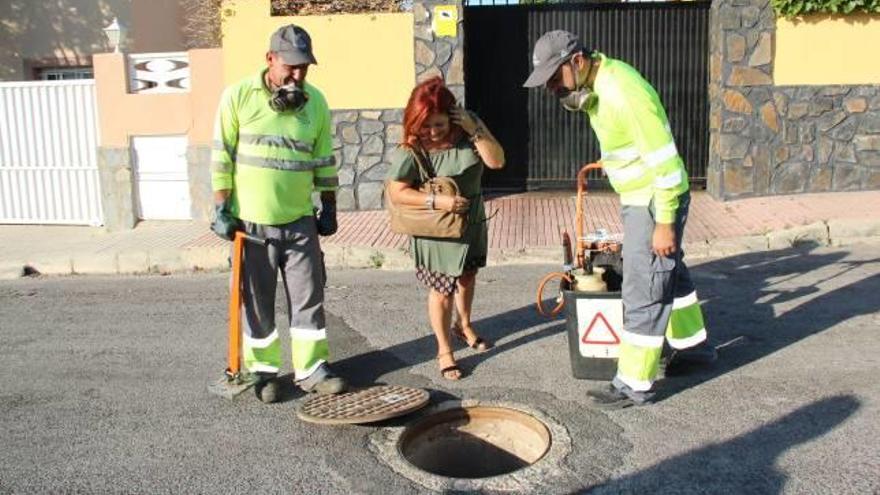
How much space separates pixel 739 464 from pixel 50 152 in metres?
10.2

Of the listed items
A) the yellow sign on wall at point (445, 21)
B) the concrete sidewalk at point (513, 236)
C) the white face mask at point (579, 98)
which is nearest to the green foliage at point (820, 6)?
the concrete sidewalk at point (513, 236)

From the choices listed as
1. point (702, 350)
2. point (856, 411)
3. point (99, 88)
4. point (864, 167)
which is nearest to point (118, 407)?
point (702, 350)

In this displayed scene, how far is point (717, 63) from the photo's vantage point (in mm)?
10477

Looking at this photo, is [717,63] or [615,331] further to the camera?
[717,63]

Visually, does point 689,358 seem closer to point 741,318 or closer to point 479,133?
point 741,318

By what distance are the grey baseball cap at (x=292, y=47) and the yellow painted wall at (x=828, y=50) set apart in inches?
284

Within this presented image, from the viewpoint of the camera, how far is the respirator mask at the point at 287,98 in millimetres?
4695

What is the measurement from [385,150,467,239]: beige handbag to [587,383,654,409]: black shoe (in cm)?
118

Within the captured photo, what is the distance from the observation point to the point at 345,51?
34.6ft

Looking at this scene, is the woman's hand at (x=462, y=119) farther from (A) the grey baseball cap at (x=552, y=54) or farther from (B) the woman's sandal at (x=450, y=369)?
(B) the woman's sandal at (x=450, y=369)

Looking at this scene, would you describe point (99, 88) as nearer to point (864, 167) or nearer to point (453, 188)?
point (453, 188)

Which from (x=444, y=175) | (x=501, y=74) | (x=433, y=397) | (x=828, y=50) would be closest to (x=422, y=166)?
(x=444, y=175)

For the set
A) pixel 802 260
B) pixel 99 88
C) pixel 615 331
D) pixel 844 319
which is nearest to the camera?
pixel 615 331

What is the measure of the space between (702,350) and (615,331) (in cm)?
69
